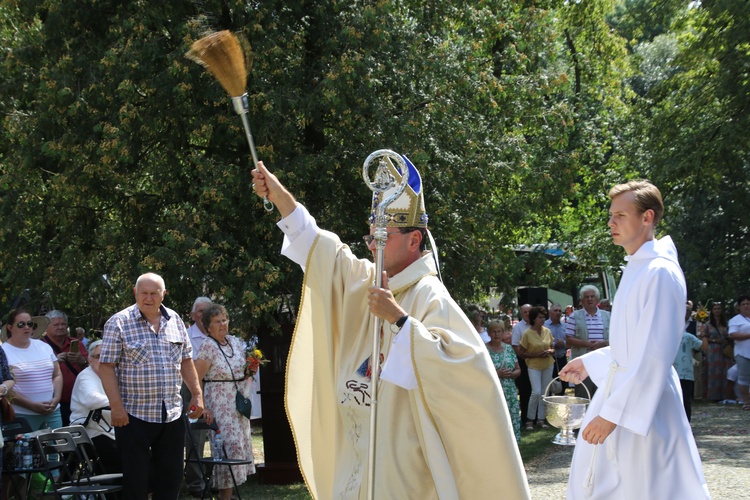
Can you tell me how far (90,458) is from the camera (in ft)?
28.5

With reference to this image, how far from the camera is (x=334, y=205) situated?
503 inches

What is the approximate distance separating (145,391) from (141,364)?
0.70ft

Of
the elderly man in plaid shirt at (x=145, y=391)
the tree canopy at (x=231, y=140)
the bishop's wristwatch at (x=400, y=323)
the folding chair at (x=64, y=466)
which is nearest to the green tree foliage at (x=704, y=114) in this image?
the tree canopy at (x=231, y=140)

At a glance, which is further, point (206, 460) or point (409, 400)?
point (206, 460)

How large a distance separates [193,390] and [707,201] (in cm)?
1891

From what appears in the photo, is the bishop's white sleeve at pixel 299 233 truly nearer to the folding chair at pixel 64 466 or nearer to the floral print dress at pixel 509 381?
the folding chair at pixel 64 466

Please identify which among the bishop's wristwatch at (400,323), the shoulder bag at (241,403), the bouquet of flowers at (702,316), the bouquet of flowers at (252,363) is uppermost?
the bouquet of flowers at (702,316)

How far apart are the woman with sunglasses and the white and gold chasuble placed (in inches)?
187

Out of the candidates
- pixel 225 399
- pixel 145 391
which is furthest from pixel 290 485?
pixel 145 391

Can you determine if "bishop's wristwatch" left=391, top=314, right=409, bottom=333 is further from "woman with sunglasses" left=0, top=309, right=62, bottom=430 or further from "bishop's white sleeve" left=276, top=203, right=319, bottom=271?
"woman with sunglasses" left=0, top=309, right=62, bottom=430

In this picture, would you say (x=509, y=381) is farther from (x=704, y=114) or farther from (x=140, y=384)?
(x=704, y=114)

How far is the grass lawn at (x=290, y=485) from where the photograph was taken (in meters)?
10.2

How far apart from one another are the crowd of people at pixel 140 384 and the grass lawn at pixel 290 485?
2.13 ft

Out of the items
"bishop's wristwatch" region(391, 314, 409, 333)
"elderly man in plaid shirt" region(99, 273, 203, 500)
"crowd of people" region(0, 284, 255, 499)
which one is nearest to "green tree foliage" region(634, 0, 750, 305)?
"crowd of people" region(0, 284, 255, 499)
